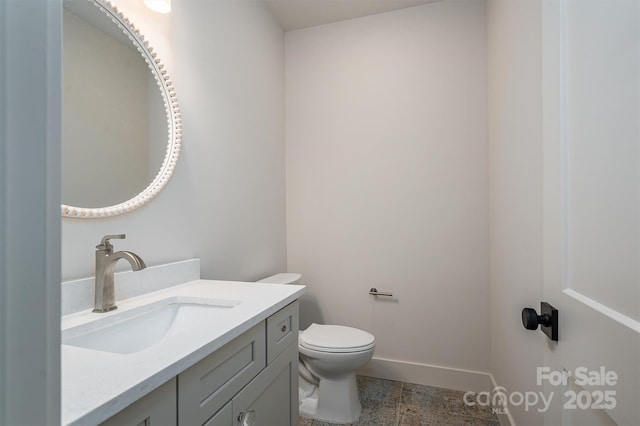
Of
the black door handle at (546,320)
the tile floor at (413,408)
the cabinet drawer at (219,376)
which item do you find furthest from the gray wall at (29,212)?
the tile floor at (413,408)

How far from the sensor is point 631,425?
1.46 ft

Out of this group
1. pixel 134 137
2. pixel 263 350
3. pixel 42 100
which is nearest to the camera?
pixel 42 100

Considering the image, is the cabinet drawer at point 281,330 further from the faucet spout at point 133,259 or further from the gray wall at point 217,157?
the gray wall at point 217,157

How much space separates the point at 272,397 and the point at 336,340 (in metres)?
0.77

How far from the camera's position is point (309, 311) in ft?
7.76

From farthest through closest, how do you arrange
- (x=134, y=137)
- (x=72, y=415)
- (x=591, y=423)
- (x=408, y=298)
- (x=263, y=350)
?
(x=408, y=298) < (x=134, y=137) < (x=263, y=350) < (x=591, y=423) < (x=72, y=415)

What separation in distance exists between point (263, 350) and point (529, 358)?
104 cm

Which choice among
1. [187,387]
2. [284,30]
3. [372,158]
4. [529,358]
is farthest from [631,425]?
[284,30]

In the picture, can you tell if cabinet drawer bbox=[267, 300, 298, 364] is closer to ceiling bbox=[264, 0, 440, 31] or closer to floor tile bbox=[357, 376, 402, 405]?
floor tile bbox=[357, 376, 402, 405]

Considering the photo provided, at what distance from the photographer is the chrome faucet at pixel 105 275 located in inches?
36.7

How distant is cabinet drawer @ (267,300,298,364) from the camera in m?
1.00

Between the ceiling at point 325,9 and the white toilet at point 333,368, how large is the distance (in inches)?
86.4

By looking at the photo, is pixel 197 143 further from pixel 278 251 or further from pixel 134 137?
pixel 278 251

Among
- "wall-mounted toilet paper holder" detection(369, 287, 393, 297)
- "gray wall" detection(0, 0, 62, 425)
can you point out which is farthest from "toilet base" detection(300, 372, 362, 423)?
"gray wall" detection(0, 0, 62, 425)
